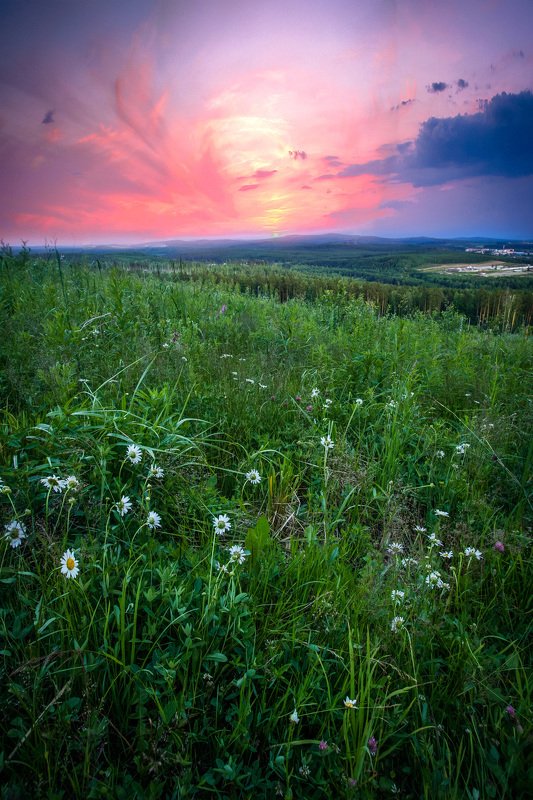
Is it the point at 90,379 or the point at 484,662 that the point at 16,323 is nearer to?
the point at 90,379

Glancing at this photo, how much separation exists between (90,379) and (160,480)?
138cm

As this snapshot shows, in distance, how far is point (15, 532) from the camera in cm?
157

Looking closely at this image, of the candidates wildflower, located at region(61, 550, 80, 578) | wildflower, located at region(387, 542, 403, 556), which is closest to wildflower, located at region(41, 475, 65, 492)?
wildflower, located at region(61, 550, 80, 578)

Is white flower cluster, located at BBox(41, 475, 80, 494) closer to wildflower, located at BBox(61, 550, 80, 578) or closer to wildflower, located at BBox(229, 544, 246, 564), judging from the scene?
wildflower, located at BBox(61, 550, 80, 578)

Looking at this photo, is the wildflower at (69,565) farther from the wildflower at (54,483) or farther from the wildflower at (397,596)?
the wildflower at (397,596)

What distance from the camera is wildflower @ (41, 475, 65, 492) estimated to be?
1.69m

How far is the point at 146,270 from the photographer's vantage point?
1139 centimetres

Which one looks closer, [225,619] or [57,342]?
[225,619]

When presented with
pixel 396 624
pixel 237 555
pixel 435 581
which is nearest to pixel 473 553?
pixel 435 581

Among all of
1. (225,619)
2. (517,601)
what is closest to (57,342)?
(225,619)

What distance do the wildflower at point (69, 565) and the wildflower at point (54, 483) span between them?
1.04 feet

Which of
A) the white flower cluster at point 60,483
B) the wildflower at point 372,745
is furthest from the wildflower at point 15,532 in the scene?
the wildflower at point 372,745

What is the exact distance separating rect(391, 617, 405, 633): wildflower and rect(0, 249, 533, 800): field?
0.02 meters

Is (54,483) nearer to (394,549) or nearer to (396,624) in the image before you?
(396,624)
